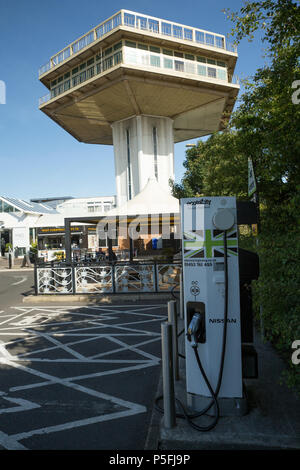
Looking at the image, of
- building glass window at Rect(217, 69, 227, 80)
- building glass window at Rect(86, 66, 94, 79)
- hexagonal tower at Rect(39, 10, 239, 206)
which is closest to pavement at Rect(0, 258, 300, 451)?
hexagonal tower at Rect(39, 10, 239, 206)

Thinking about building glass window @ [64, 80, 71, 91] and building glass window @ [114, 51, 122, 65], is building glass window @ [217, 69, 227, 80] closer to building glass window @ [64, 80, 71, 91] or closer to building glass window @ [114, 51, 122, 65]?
building glass window @ [114, 51, 122, 65]

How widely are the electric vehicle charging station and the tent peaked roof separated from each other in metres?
9.27

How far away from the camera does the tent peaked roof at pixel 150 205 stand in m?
12.5

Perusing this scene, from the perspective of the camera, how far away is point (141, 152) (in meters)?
36.0

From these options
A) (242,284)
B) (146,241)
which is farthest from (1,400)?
(146,241)

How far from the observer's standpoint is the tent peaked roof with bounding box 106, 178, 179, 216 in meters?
12.5

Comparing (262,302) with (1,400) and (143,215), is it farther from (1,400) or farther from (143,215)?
(143,215)

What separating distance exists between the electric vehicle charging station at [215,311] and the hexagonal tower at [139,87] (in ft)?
96.2

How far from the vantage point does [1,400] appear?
3719 mm

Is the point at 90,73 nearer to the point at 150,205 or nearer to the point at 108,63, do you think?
the point at 108,63

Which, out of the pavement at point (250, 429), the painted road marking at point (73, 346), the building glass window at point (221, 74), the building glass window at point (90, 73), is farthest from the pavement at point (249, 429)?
the building glass window at point (221, 74)

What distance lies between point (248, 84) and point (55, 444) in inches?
331

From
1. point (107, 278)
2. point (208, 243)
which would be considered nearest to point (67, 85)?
point (107, 278)

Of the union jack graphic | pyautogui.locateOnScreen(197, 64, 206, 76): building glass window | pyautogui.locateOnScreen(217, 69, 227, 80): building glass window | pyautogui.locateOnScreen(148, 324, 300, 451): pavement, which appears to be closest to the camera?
pyautogui.locateOnScreen(148, 324, 300, 451): pavement
